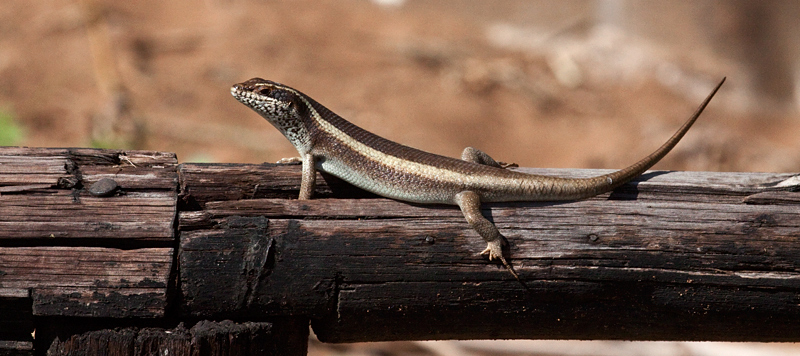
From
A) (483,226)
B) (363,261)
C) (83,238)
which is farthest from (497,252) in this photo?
(83,238)

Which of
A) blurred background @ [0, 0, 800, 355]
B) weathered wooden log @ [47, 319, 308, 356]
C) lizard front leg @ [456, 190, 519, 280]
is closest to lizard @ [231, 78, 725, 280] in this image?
lizard front leg @ [456, 190, 519, 280]

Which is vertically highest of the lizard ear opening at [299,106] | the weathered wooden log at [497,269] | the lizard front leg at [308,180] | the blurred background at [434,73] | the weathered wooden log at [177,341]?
the blurred background at [434,73]

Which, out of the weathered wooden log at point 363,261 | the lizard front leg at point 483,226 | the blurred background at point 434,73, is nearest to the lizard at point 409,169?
the lizard front leg at point 483,226

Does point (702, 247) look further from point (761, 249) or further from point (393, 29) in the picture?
point (393, 29)

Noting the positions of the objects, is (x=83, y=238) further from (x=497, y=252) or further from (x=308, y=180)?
(x=497, y=252)

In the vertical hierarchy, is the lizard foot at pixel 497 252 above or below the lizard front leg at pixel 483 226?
below

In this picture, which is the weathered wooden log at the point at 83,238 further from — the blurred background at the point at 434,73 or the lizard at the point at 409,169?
the blurred background at the point at 434,73

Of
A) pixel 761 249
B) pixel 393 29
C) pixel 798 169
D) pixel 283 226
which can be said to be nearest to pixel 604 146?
pixel 798 169
